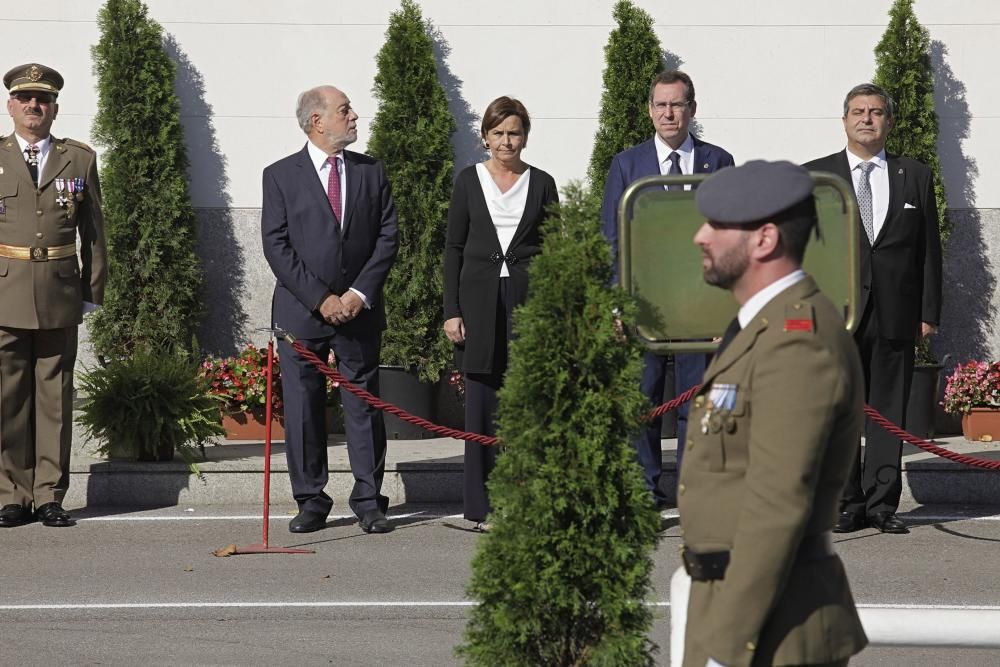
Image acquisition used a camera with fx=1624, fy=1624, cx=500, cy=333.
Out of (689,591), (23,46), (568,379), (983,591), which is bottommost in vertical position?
(983,591)

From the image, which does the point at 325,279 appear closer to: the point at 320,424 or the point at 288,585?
the point at 320,424

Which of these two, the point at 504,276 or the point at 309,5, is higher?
the point at 309,5

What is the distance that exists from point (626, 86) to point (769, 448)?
906 cm

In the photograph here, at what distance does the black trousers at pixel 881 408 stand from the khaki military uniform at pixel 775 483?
537 centimetres

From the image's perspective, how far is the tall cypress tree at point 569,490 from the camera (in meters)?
4.77

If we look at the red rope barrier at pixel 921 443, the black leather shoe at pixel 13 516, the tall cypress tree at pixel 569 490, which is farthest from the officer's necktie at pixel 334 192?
the tall cypress tree at pixel 569 490

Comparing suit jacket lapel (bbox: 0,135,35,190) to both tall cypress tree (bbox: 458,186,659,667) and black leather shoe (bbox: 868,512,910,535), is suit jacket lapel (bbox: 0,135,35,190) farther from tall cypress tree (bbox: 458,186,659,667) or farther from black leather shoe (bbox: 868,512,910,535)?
black leather shoe (bbox: 868,512,910,535)

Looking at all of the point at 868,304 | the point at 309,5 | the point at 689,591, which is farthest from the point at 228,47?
the point at 689,591

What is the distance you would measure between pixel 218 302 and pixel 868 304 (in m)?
5.54

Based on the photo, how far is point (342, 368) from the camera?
28.4 feet

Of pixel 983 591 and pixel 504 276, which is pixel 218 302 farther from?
pixel 983 591

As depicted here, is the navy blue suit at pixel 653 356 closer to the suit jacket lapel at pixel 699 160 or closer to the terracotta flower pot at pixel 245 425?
the suit jacket lapel at pixel 699 160

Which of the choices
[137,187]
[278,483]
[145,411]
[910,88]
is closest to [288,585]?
[278,483]

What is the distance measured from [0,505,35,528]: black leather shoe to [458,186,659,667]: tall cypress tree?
14.7ft
